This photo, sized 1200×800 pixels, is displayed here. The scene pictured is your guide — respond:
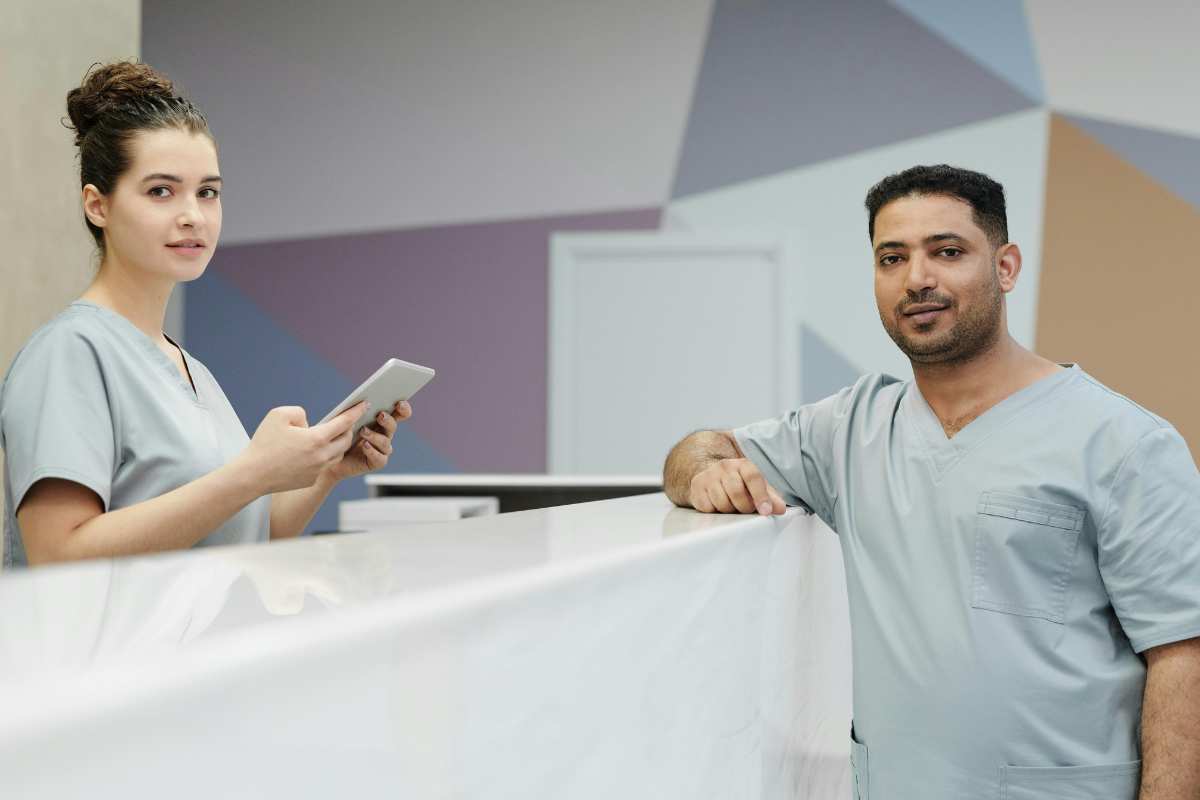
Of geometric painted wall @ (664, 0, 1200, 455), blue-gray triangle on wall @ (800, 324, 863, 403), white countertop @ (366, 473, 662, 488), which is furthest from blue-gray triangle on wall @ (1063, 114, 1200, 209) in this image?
white countertop @ (366, 473, 662, 488)

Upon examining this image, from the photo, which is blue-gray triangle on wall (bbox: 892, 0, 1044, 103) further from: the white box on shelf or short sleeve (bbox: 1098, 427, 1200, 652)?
short sleeve (bbox: 1098, 427, 1200, 652)

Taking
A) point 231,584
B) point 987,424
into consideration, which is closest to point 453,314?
point 987,424

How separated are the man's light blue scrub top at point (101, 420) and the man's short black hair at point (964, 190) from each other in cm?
90

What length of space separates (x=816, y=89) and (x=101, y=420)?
4.59 metres

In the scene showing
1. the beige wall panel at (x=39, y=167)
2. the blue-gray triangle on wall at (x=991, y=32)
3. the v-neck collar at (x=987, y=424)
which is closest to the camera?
the v-neck collar at (x=987, y=424)

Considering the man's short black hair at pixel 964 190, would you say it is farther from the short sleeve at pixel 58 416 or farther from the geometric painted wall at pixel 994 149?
the geometric painted wall at pixel 994 149

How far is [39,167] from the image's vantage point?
2.62m

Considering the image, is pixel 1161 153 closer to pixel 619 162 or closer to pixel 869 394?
pixel 619 162

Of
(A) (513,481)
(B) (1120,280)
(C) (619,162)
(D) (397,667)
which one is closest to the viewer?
(D) (397,667)

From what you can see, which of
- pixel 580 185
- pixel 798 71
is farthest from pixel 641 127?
pixel 798 71

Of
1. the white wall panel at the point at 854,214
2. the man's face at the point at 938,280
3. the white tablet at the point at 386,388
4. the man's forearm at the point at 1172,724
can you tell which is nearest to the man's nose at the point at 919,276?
the man's face at the point at 938,280

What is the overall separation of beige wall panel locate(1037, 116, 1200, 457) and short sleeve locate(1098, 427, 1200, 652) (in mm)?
3840

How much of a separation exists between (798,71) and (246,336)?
288cm

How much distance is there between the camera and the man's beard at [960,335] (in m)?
1.37
